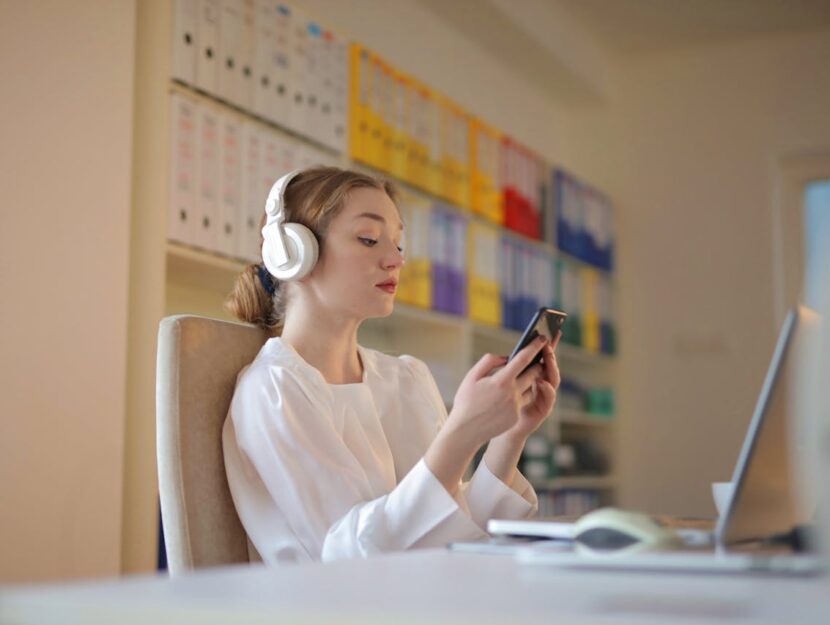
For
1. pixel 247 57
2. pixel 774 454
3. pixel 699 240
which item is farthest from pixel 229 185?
pixel 699 240

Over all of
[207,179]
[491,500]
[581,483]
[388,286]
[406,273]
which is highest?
[207,179]

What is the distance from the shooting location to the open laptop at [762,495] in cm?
76

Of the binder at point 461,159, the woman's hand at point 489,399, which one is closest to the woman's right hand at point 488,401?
the woman's hand at point 489,399

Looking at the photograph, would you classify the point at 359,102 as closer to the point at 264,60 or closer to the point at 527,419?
the point at 264,60

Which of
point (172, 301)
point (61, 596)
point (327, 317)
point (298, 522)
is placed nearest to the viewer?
point (61, 596)

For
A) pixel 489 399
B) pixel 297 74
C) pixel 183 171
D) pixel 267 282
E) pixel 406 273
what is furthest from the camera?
pixel 406 273

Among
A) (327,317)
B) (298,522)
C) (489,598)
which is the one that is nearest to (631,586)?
(489,598)

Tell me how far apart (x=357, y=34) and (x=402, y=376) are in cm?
250

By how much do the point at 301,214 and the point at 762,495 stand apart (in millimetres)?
988

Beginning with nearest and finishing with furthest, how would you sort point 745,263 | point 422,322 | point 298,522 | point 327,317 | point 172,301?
point 298,522
point 327,317
point 172,301
point 422,322
point 745,263

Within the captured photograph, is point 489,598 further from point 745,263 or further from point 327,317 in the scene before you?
point 745,263

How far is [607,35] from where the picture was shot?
5.63 metres

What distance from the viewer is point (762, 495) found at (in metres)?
1.00

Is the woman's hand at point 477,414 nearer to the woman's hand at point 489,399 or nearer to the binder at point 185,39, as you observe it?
the woman's hand at point 489,399
